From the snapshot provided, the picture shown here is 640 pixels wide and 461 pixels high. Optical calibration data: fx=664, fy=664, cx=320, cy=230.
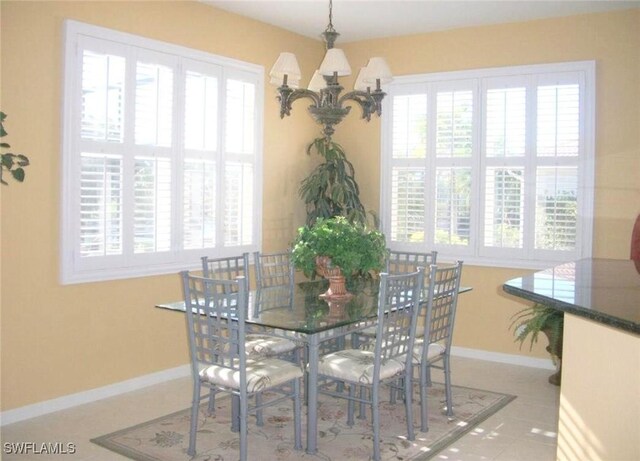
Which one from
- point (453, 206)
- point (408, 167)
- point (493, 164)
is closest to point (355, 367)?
point (453, 206)

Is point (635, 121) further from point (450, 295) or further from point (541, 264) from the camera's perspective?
point (450, 295)

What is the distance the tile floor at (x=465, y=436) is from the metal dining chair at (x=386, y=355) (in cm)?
46

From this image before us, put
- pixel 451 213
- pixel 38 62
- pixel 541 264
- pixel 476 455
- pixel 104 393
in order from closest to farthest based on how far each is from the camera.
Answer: pixel 476 455, pixel 38 62, pixel 104 393, pixel 541 264, pixel 451 213

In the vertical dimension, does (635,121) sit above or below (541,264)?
above

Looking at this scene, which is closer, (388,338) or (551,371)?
(388,338)

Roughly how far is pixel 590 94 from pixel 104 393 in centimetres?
430

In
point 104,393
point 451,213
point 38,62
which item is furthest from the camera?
point 451,213

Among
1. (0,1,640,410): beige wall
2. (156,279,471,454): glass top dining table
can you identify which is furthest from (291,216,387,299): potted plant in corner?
(0,1,640,410): beige wall

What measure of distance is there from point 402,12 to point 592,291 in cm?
357

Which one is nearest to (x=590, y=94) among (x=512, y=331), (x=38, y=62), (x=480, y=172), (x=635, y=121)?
(x=635, y=121)

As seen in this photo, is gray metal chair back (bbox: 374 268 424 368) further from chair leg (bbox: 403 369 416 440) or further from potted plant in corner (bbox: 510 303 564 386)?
potted plant in corner (bbox: 510 303 564 386)

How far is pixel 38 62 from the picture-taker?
408 centimetres

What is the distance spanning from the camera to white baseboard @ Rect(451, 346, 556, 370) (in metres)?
5.50

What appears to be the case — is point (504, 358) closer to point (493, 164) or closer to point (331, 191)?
point (493, 164)
